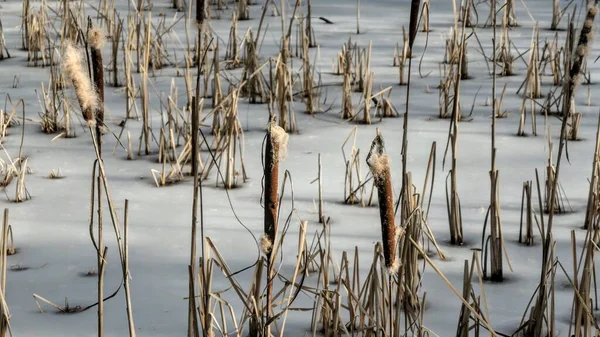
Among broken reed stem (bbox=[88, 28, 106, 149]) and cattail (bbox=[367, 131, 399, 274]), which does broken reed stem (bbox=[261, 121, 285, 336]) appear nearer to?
cattail (bbox=[367, 131, 399, 274])

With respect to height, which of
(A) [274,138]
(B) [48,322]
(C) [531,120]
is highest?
(A) [274,138]

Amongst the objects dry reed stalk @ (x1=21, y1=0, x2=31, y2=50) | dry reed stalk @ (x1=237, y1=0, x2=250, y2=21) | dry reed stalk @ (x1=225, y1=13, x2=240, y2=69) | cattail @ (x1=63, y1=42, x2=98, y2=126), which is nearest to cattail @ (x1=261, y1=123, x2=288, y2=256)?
cattail @ (x1=63, y1=42, x2=98, y2=126)

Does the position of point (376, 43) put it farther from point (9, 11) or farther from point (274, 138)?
point (274, 138)

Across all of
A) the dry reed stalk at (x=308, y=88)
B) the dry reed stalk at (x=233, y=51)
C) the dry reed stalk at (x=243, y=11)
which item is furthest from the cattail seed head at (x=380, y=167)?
the dry reed stalk at (x=243, y=11)

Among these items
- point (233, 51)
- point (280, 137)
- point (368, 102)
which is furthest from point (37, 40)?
point (280, 137)

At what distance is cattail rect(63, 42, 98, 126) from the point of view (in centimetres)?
114

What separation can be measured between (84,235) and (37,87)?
1749 mm

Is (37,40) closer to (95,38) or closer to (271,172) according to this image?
(95,38)

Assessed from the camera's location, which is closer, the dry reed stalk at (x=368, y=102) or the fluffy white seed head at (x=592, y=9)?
→ the fluffy white seed head at (x=592, y=9)

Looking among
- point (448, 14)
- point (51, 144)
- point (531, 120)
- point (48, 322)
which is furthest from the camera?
point (448, 14)

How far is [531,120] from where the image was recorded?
3.42 meters

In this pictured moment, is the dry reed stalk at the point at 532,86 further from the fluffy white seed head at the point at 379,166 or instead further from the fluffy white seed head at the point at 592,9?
the fluffy white seed head at the point at 379,166

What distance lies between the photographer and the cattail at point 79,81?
1140 mm

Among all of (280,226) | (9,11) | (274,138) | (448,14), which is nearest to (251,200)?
(280,226)
